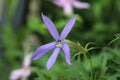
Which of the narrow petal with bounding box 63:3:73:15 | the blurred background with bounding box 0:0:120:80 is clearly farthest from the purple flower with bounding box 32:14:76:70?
the blurred background with bounding box 0:0:120:80

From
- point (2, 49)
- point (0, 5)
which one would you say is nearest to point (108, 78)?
point (2, 49)

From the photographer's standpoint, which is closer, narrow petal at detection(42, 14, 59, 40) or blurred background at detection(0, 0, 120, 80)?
narrow petal at detection(42, 14, 59, 40)

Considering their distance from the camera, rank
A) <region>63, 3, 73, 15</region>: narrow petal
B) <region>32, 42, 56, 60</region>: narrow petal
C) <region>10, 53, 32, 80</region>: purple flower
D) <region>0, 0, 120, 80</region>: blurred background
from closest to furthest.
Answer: <region>32, 42, 56, 60</region>: narrow petal → <region>10, 53, 32, 80</region>: purple flower → <region>63, 3, 73, 15</region>: narrow petal → <region>0, 0, 120, 80</region>: blurred background

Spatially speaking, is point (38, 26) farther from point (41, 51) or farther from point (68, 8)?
point (41, 51)

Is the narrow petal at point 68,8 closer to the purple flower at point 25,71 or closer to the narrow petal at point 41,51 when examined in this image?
the purple flower at point 25,71

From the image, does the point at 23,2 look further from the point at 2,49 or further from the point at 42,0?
the point at 2,49

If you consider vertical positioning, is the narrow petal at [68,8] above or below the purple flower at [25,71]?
above

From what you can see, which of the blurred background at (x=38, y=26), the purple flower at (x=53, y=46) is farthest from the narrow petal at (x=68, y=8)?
the purple flower at (x=53, y=46)

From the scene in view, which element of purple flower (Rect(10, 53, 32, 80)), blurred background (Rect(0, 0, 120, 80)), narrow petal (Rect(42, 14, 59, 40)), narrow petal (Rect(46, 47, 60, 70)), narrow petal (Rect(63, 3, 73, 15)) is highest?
blurred background (Rect(0, 0, 120, 80))

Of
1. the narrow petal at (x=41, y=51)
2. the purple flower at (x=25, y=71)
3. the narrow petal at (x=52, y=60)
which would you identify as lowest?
the narrow petal at (x=52, y=60)

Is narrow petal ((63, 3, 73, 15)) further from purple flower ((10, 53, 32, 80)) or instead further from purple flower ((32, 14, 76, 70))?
purple flower ((32, 14, 76, 70))

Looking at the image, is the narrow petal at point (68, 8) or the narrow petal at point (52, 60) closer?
the narrow petal at point (52, 60)
